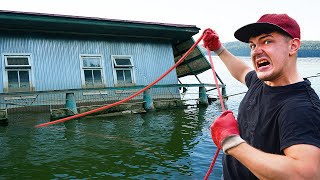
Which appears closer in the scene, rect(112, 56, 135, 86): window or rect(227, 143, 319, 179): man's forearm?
rect(227, 143, 319, 179): man's forearm

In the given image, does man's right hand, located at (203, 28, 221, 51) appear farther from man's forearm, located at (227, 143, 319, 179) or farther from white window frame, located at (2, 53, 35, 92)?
white window frame, located at (2, 53, 35, 92)

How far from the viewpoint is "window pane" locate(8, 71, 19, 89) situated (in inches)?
481

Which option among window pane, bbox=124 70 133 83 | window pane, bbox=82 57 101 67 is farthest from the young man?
window pane, bbox=124 70 133 83

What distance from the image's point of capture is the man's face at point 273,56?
6.76ft

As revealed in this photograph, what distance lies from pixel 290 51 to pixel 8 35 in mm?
13234

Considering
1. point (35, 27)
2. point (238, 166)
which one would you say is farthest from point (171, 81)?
point (238, 166)

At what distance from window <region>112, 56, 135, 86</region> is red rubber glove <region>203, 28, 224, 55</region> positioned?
11.4 m

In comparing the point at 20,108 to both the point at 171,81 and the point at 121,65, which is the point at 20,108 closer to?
the point at 121,65

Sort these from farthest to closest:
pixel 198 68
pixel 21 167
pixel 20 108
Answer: pixel 198 68 < pixel 20 108 < pixel 21 167

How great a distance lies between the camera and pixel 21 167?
577 centimetres

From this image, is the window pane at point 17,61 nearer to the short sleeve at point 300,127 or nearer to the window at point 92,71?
the window at point 92,71

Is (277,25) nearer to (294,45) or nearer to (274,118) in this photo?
(294,45)

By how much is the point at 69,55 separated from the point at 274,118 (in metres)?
13.0

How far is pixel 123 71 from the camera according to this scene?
49.3ft
